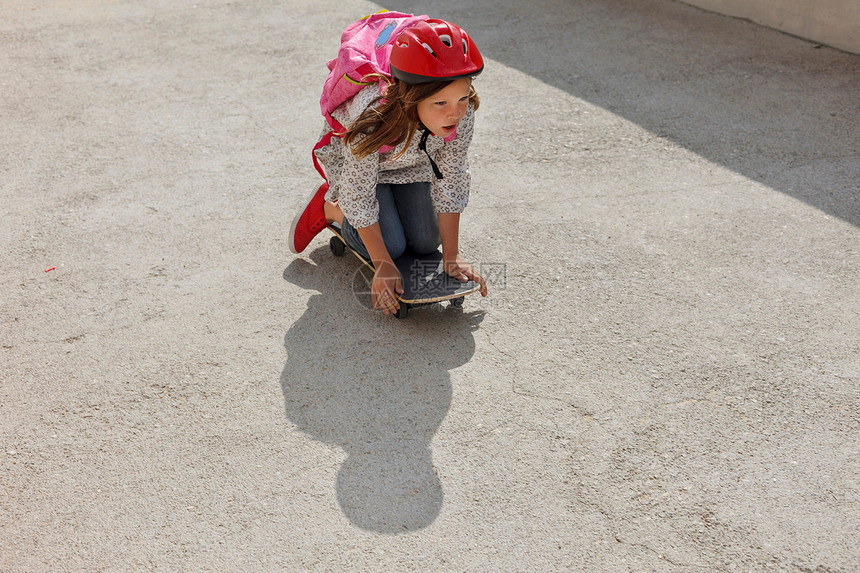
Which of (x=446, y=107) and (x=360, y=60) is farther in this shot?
(x=360, y=60)

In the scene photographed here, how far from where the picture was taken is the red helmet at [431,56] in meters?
2.32

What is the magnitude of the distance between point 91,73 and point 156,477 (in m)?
3.73

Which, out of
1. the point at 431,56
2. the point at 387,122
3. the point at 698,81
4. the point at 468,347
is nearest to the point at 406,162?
the point at 387,122

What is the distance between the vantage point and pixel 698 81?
4.71 m

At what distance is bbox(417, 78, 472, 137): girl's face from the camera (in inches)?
94.0

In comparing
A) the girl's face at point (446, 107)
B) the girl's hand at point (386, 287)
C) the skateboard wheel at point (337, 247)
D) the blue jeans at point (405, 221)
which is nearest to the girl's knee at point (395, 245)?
the blue jeans at point (405, 221)

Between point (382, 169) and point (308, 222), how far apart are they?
44cm

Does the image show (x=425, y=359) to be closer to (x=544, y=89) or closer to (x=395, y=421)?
(x=395, y=421)

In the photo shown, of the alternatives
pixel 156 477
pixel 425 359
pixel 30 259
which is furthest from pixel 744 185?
pixel 30 259

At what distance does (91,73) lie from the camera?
200 inches

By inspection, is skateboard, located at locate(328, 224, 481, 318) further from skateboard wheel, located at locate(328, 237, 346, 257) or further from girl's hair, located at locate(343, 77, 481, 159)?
girl's hair, located at locate(343, 77, 481, 159)

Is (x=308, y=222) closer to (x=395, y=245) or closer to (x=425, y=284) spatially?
(x=395, y=245)

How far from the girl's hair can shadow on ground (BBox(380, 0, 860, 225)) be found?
154 centimetres

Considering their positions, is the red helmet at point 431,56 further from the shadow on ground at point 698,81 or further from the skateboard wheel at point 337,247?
the shadow on ground at point 698,81
